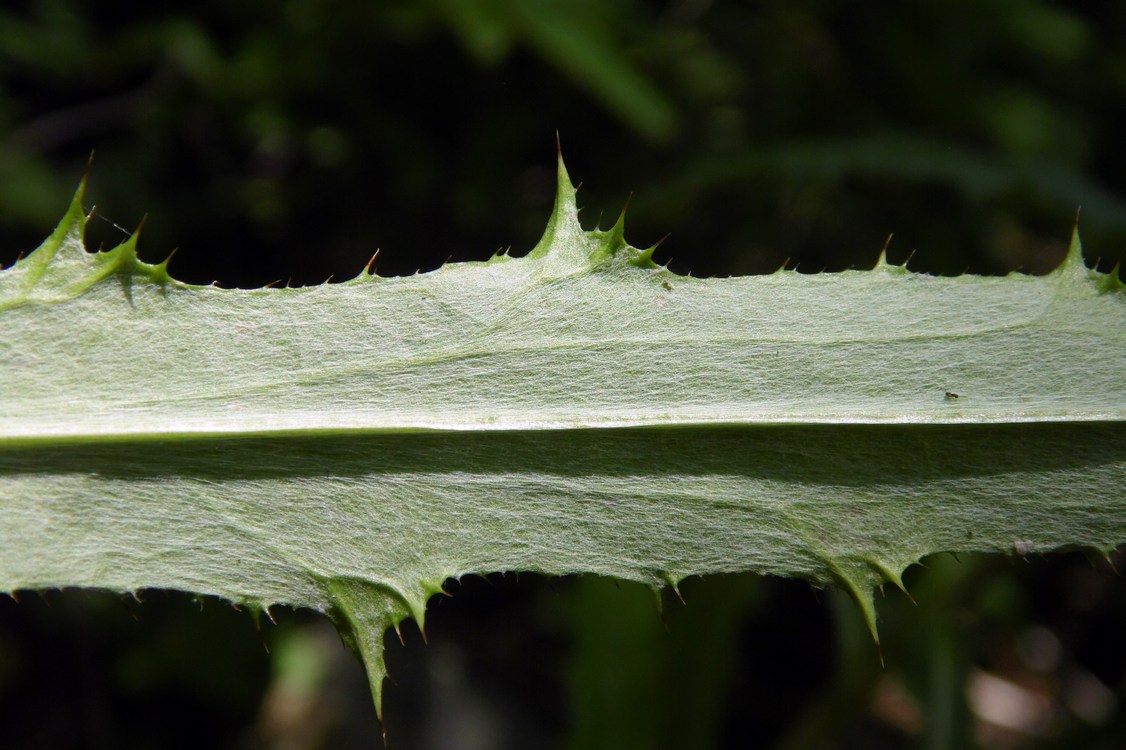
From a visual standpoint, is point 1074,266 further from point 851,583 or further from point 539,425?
point 539,425

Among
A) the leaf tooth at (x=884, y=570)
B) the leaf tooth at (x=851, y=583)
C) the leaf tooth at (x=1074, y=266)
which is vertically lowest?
the leaf tooth at (x=851, y=583)

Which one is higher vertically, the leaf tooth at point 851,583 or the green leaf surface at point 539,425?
the green leaf surface at point 539,425

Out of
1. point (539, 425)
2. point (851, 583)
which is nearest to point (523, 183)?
point (539, 425)

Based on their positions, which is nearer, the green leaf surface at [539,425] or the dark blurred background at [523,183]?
the green leaf surface at [539,425]

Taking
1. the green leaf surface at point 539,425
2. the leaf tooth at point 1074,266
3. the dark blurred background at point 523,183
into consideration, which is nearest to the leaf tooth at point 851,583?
the green leaf surface at point 539,425

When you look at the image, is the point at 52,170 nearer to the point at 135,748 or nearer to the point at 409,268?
the point at 409,268

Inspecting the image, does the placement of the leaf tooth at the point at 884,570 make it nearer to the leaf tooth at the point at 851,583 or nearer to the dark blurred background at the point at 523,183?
the leaf tooth at the point at 851,583
